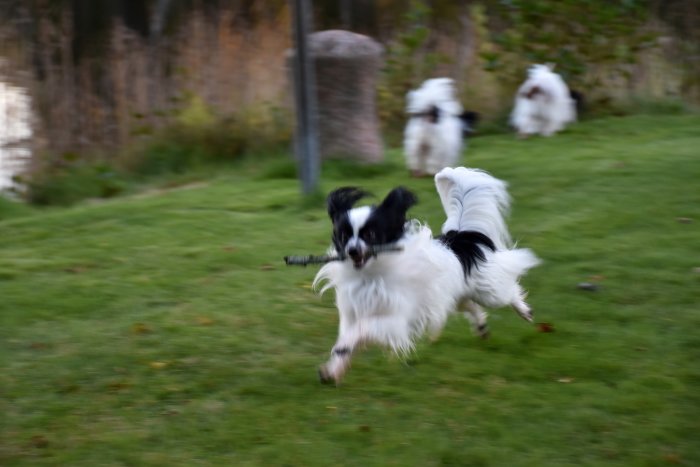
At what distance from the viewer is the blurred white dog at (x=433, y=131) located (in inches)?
392

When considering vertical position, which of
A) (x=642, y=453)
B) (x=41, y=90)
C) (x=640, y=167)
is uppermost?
(x=41, y=90)

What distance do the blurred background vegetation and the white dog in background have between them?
97cm

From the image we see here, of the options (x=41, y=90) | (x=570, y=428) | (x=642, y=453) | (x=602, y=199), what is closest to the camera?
(x=642, y=453)

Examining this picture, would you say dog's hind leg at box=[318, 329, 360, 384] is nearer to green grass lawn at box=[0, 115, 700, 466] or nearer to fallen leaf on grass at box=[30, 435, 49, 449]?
green grass lawn at box=[0, 115, 700, 466]

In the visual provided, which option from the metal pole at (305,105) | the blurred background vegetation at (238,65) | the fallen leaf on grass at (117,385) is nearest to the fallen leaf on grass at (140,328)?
the fallen leaf on grass at (117,385)

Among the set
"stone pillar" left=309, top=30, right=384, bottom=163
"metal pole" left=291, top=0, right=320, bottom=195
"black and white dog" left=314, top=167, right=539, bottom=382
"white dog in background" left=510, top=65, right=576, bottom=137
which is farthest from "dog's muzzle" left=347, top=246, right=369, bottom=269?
"white dog in background" left=510, top=65, right=576, bottom=137

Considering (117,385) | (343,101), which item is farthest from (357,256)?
(343,101)

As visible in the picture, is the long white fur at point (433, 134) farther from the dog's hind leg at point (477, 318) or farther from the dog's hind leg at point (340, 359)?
the dog's hind leg at point (340, 359)

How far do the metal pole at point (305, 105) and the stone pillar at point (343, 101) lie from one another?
1.73 meters

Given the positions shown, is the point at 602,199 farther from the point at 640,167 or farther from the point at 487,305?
the point at 487,305

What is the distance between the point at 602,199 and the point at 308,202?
266 centimetres

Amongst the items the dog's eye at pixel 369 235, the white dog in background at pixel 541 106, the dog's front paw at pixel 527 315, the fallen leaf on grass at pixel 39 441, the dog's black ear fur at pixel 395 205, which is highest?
the white dog in background at pixel 541 106

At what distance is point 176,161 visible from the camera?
11.3m

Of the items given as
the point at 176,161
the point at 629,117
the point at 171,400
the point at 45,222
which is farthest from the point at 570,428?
the point at 629,117
